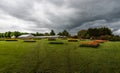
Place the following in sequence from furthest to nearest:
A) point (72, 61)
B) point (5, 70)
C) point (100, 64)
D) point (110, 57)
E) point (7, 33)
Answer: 1. point (7, 33)
2. point (110, 57)
3. point (72, 61)
4. point (100, 64)
5. point (5, 70)

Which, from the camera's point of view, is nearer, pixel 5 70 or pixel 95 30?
pixel 5 70

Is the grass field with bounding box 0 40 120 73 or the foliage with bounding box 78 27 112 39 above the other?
the foliage with bounding box 78 27 112 39

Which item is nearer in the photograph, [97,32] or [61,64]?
[61,64]

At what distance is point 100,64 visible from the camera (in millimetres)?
16047

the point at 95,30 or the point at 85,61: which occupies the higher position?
the point at 95,30

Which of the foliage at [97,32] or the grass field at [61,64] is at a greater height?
the foliage at [97,32]

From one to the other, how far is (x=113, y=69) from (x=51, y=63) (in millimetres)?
5797

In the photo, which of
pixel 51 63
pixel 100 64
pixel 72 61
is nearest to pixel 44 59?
pixel 51 63

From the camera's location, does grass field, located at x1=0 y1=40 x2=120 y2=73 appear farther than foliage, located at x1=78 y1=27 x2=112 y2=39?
No

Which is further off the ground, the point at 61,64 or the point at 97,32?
the point at 97,32

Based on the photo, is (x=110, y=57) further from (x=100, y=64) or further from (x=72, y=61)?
(x=72, y=61)

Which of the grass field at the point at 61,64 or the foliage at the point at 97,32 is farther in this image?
the foliage at the point at 97,32

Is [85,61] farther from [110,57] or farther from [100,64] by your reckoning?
[110,57]

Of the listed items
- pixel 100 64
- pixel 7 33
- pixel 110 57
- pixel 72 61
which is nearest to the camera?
pixel 100 64
